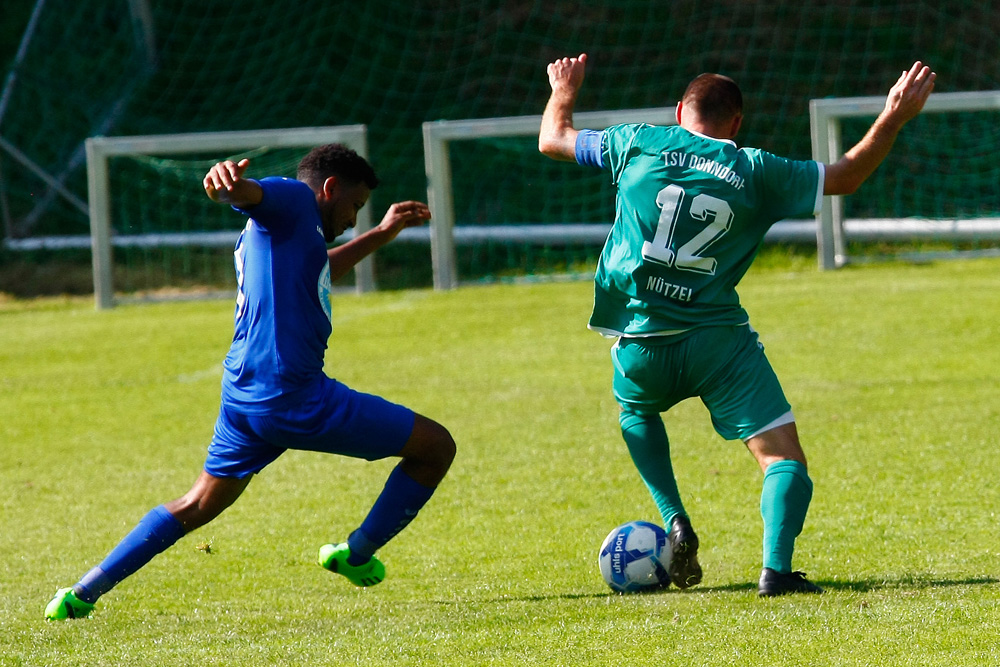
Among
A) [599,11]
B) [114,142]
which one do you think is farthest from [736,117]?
[599,11]

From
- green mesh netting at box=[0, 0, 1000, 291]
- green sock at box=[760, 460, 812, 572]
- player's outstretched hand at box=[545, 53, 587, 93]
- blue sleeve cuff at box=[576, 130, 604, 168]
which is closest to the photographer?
green sock at box=[760, 460, 812, 572]

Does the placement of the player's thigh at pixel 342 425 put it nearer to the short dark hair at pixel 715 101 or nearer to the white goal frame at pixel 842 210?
the short dark hair at pixel 715 101

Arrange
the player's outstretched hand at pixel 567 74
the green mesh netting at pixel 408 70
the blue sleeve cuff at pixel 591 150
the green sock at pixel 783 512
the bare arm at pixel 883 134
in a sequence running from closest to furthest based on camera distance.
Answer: the bare arm at pixel 883 134 < the green sock at pixel 783 512 < the blue sleeve cuff at pixel 591 150 < the player's outstretched hand at pixel 567 74 < the green mesh netting at pixel 408 70

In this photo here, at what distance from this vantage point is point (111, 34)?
1975 centimetres

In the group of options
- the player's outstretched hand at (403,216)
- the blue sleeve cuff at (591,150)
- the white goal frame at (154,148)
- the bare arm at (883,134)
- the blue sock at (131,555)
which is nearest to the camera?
the bare arm at (883,134)

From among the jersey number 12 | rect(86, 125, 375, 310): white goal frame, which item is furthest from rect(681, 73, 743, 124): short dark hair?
rect(86, 125, 375, 310): white goal frame

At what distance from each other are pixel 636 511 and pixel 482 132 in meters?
8.01

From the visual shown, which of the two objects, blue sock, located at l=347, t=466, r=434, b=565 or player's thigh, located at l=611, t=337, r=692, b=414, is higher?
player's thigh, located at l=611, t=337, r=692, b=414

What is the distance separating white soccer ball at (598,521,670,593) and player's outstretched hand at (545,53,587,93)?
5.14ft

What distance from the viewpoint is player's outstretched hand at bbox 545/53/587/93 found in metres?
4.77

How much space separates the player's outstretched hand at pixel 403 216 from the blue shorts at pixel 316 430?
827 mm

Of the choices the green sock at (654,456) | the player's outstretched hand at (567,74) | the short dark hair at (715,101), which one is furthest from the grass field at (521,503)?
the player's outstretched hand at (567,74)

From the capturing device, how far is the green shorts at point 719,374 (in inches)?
174

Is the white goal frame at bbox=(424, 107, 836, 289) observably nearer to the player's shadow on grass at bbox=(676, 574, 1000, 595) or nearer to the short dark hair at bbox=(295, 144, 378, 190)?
the short dark hair at bbox=(295, 144, 378, 190)
